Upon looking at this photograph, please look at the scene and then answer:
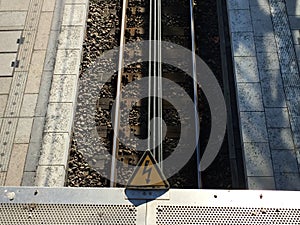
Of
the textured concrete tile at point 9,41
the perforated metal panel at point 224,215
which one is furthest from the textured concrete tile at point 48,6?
the perforated metal panel at point 224,215

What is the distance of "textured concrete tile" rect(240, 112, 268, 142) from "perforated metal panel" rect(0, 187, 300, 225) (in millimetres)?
3407

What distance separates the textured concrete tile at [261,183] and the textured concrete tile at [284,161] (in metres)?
0.25

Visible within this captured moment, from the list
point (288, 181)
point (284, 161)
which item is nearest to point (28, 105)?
point (284, 161)

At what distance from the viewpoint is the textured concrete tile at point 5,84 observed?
26.6 ft

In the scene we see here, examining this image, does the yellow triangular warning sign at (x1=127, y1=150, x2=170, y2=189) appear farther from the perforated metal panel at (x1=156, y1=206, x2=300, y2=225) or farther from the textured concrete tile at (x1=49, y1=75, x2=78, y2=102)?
the textured concrete tile at (x1=49, y1=75, x2=78, y2=102)

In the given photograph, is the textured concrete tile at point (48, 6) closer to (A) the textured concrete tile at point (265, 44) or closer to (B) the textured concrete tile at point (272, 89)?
(A) the textured concrete tile at point (265, 44)

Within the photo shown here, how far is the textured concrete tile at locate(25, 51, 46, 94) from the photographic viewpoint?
812cm

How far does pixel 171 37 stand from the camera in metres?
8.64

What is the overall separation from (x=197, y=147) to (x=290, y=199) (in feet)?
10.4

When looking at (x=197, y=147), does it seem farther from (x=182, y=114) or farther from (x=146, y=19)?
(x=146, y=19)

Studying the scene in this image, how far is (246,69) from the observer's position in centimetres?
830

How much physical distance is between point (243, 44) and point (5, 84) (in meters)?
5.42

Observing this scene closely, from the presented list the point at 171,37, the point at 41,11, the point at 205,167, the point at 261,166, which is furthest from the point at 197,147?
the point at 41,11

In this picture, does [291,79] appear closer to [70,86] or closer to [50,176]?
[70,86]
